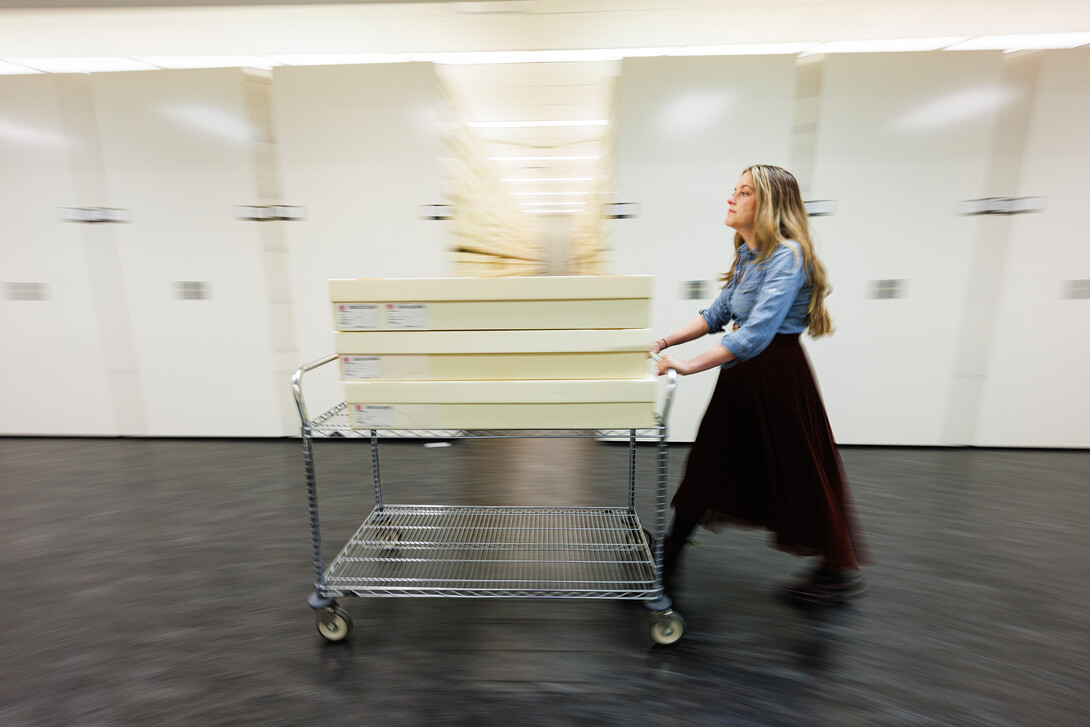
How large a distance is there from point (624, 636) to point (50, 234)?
160 inches

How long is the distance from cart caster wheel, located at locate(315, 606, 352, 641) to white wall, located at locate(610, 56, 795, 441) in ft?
7.16

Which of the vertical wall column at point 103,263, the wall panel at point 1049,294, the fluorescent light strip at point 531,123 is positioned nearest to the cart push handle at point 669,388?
the wall panel at point 1049,294

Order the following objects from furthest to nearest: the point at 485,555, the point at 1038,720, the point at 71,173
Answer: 1. the point at 71,173
2. the point at 485,555
3. the point at 1038,720

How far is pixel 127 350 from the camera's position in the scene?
121 inches

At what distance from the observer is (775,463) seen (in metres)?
1.42

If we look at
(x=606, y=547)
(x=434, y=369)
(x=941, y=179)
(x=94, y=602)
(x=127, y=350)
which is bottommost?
(x=94, y=602)

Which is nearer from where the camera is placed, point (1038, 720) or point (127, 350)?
point (1038, 720)

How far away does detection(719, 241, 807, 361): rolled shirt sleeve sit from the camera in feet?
4.11

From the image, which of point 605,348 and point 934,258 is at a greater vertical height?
point 934,258

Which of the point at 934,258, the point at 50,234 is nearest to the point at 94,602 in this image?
the point at 50,234

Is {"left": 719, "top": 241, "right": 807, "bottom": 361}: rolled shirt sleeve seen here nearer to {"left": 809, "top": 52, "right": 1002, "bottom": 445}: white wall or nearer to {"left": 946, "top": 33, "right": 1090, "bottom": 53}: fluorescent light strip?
{"left": 809, "top": 52, "right": 1002, "bottom": 445}: white wall

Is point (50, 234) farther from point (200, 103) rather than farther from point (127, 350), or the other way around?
point (200, 103)

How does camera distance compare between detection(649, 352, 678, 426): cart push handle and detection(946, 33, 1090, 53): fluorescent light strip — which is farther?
detection(946, 33, 1090, 53): fluorescent light strip

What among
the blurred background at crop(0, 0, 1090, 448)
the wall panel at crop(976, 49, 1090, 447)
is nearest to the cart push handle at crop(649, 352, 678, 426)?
the blurred background at crop(0, 0, 1090, 448)
